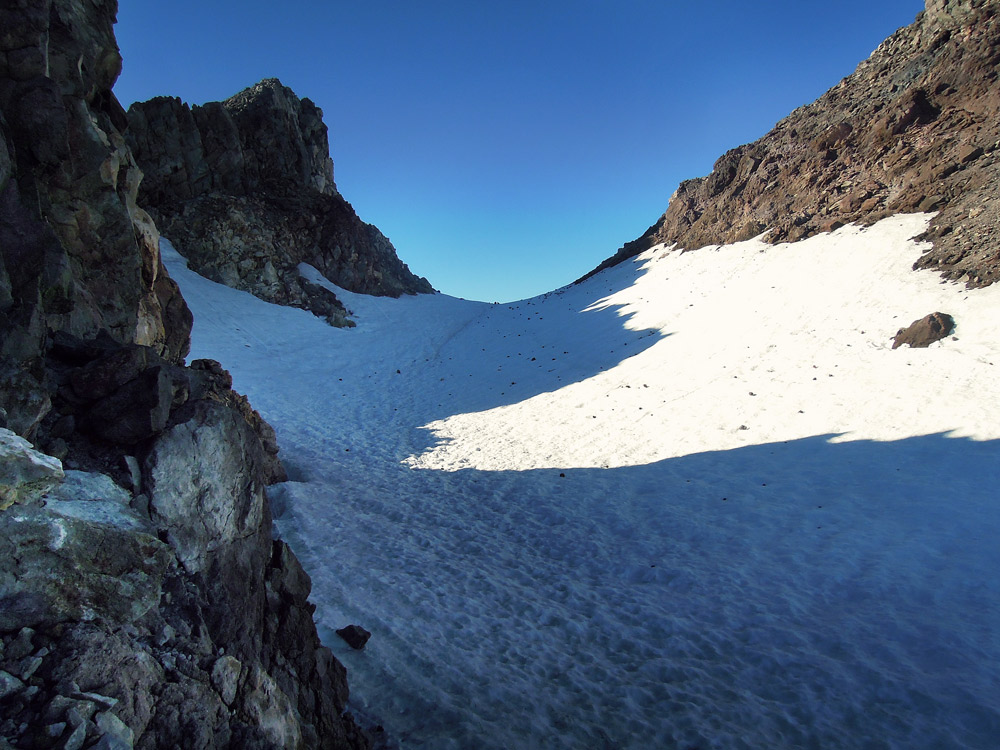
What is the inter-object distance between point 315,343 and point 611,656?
2826cm

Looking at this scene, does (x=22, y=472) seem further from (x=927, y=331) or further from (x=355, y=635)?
(x=927, y=331)

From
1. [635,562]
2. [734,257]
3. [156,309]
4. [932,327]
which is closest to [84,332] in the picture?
[156,309]

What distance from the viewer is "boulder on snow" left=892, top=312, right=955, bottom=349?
14.9 metres

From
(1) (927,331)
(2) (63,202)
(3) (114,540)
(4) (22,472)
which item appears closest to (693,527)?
(3) (114,540)

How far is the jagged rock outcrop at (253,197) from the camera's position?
34219mm

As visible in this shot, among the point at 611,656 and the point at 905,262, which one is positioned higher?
the point at 905,262

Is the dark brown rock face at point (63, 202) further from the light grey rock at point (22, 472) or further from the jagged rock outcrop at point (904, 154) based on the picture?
the jagged rock outcrop at point (904, 154)

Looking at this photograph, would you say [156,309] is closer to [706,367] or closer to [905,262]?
[706,367]

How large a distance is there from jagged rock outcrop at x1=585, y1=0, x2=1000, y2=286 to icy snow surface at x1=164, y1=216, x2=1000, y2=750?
1491 millimetres

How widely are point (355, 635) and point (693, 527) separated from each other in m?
6.98

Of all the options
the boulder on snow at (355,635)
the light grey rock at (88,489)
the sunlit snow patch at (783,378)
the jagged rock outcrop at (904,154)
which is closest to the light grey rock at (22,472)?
the light grey rock at (88,489)

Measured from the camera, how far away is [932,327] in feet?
49.2

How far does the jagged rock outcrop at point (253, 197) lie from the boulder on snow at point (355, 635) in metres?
30.6

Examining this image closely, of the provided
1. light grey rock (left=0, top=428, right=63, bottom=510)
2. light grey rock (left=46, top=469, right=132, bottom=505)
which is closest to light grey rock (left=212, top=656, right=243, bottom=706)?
light grey rock (left=46, top=469, right=132, bottom=505)
